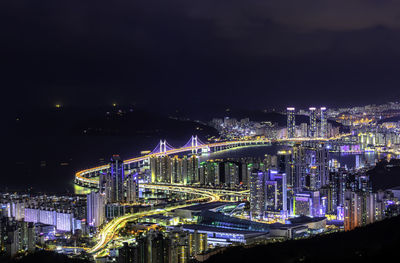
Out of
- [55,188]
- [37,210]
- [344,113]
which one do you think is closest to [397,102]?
[344,113]

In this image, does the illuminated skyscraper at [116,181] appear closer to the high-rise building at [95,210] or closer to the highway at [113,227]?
the highway at [113,227]

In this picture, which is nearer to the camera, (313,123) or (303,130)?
(303,130)

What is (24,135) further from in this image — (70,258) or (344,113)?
(70,258)

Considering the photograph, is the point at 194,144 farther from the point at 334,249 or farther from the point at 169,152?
the point at 334,249

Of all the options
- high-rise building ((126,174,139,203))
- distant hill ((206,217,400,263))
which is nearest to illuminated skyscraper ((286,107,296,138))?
high-rise building ((126,174,139,203))

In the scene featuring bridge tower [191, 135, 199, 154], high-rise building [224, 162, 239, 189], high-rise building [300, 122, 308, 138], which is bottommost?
high-rise building [224, 162, 239, 189]

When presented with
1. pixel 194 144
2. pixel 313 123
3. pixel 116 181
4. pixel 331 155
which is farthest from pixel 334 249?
pixel 313 123

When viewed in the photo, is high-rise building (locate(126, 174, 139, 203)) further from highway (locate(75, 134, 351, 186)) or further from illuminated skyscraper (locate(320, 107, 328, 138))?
illuminated skyscraper (locate(320, 107, 328, 138))
